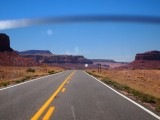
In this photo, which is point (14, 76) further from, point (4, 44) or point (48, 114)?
point (4, 44)

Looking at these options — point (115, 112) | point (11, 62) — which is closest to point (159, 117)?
point (115, 112)

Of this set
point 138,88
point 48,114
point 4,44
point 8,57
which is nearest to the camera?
point 48,114

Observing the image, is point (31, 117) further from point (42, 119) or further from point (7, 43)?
point (7, 43)

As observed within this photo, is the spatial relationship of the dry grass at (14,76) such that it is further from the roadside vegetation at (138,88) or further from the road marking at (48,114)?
the road marking at (48,114)

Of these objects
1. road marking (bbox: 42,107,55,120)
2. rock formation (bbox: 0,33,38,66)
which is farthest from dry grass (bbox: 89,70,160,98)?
rock formation (bbox: 0,33,38,66)

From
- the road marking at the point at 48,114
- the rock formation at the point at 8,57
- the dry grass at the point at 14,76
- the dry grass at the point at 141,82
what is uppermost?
the rock formation at the point at 8,57

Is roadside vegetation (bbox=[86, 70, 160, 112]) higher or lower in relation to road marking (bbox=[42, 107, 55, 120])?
lower

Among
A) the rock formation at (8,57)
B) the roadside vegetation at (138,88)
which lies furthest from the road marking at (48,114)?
the rock formation at (8,57)

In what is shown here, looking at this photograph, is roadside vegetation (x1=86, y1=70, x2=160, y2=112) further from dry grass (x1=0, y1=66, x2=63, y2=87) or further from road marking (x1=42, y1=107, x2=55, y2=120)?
dry grass (x1=0, y1=66, x2=63, y2=87)

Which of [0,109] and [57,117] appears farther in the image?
[0,109]

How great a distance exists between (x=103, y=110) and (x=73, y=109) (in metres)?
1.01

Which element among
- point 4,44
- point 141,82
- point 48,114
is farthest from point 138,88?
point 4,44

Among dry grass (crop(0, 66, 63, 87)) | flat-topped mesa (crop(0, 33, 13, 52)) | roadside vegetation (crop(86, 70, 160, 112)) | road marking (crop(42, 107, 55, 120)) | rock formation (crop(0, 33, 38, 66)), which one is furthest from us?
flat-topped mesa (crop(0, 33, 13, 52))

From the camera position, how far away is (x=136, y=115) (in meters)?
8.59
